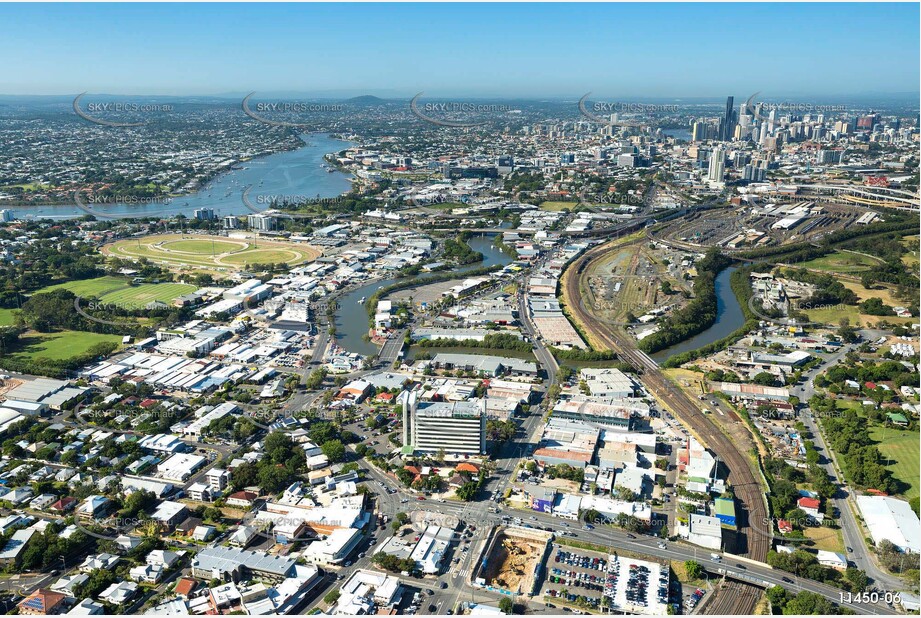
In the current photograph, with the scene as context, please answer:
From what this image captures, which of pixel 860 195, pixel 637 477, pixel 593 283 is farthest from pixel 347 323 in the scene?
pixel 860 195

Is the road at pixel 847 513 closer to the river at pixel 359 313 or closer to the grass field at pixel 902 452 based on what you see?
the grass field at pixel 902 452

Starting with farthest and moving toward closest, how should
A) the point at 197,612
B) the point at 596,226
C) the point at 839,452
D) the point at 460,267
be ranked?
the point at 596,226, the point at 460,267, the point at 839,452, the point at 197,612

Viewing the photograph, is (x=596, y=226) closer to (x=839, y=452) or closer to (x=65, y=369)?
(x=839, y=452)

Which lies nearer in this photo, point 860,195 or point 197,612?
point 197,612

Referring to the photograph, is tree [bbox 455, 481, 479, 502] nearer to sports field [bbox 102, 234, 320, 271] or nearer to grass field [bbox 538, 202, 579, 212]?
sports field [bbox 102, 234, 320, 271]

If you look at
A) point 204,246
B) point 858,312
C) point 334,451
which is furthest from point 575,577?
point 204,246

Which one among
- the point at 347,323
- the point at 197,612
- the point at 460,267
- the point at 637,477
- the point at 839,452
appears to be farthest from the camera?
the point at 460,267

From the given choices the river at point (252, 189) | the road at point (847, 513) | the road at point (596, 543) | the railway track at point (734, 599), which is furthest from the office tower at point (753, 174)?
the railway track at point (734, 599)
